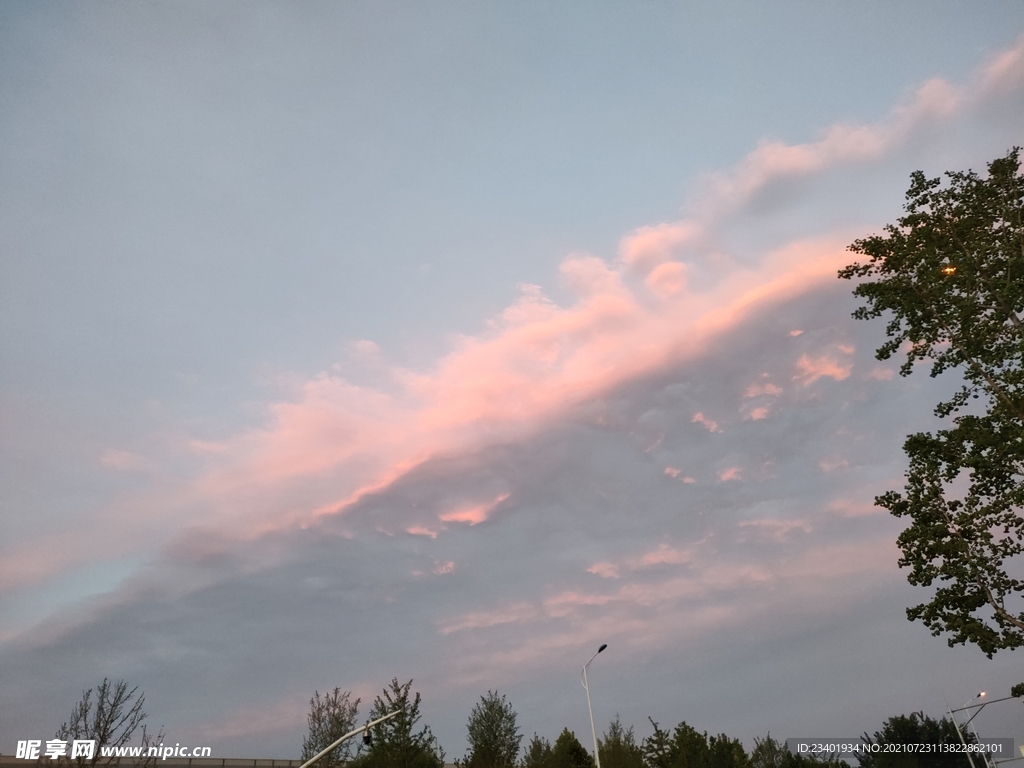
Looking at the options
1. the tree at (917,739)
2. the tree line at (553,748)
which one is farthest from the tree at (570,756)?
the tree at (917,739)

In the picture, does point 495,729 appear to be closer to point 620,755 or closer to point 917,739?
point 620,755

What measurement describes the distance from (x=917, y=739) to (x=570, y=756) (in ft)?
216

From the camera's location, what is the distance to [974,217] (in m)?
31.9

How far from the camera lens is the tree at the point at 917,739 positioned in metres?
87.6

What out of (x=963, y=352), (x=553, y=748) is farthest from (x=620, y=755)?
(x=963, y=352)

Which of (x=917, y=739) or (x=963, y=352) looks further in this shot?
(x=917, y=739)

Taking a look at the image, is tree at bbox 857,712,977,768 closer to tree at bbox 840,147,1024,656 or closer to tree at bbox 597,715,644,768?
tree at bbox 597,715,644,768

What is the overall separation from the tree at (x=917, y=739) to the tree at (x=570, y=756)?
5783 cm

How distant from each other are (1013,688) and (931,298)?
16.5m

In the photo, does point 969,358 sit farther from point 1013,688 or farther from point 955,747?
point 955,747

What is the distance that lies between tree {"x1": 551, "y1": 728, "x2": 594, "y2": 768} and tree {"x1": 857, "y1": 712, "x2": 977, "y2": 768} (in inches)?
2277

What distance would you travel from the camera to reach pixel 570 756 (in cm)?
4881

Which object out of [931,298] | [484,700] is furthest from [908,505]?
[484,700]

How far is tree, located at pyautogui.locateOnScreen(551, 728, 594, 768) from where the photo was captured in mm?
48000
